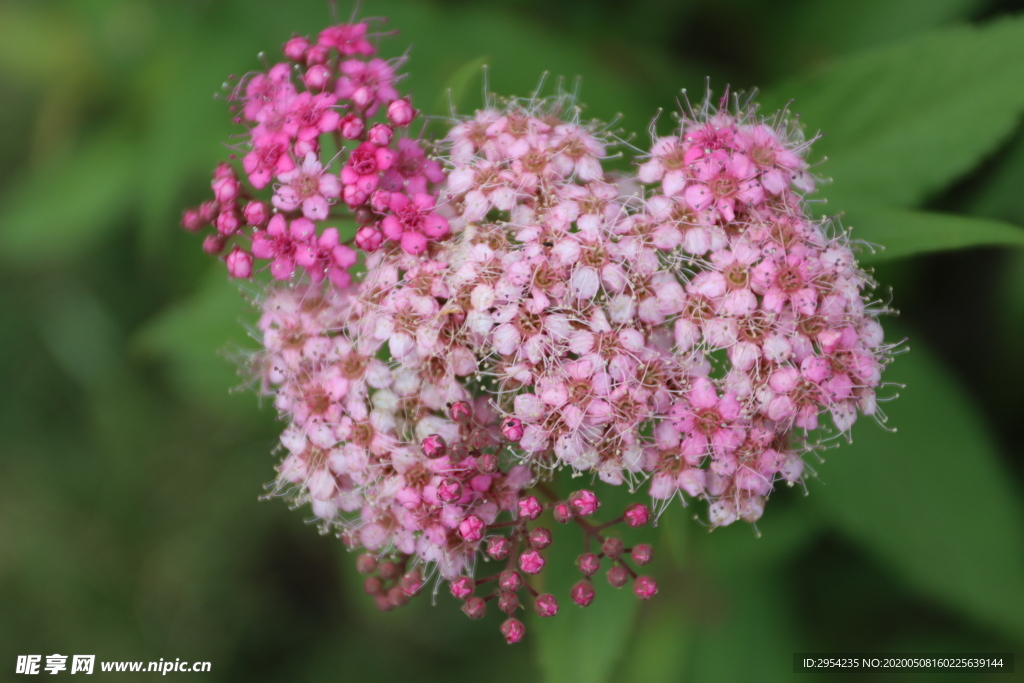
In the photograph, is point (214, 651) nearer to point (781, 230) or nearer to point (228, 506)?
point (228, 506)

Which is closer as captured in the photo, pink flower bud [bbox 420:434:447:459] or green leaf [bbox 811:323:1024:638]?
pink flower bud [bbox 420:434:447:459]

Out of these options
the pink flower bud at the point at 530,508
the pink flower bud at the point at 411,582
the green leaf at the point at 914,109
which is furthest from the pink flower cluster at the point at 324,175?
the green leaf at the point at 914,109

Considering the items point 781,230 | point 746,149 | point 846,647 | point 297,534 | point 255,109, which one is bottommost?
point 846,647

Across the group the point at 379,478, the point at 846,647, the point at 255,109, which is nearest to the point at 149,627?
the point at 379,478

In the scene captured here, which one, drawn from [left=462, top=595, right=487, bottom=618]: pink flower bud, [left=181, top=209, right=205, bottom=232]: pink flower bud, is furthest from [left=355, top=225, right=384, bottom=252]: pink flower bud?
[left=462, top=595, right=487, bottom=618]: pink flower bud

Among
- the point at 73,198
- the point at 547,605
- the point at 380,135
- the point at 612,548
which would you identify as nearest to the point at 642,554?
the point at 612,548

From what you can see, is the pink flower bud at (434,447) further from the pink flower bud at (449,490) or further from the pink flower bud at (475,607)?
the pink flower bud at (475,607)

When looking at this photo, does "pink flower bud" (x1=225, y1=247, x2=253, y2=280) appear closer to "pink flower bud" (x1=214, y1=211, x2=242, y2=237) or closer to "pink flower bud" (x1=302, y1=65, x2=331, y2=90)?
"pink flower bud" (x1=214, y1=211, x2=242, y2=237)
